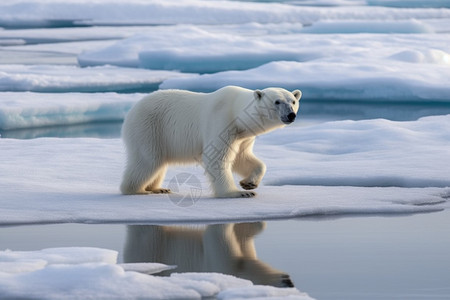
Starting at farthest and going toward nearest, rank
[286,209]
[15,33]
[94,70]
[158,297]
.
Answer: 1. [15,33]
2. [94,70]
3. [286,209]
4. [158,297]

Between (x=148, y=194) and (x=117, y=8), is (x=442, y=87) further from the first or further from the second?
(x=117, y=8)

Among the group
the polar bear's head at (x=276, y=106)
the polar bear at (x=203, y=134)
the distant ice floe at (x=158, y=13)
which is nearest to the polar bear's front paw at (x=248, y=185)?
the polar bear at (x=203, y=134)

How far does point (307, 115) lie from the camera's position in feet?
36.5

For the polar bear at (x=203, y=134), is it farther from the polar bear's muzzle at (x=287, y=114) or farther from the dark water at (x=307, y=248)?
the dark water at (x=307, y=248)

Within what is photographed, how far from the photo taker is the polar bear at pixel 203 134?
507cm

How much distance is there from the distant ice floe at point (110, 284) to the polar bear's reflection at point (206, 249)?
0.14 metres

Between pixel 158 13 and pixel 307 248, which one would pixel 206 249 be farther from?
pixel 158 13

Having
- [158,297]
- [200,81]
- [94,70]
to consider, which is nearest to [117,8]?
[94,70]

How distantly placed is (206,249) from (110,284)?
2.77 ft

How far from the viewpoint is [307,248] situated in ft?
13.1

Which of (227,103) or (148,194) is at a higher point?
(227,103)

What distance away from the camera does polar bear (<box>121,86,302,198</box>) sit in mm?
5074

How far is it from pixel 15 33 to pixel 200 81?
14.6 meters

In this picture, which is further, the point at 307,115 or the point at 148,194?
the point at 307,115
